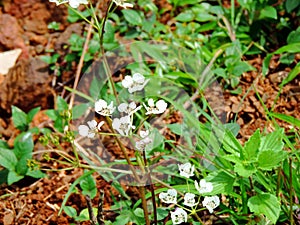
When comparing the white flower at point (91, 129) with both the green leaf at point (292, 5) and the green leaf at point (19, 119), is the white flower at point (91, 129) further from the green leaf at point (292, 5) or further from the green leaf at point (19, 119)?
the green leaf at point (292, 5)

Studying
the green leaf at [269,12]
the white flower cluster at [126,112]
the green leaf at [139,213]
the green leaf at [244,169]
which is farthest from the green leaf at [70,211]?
the green leaf at [269,12]

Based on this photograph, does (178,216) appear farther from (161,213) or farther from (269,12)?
(269,12)

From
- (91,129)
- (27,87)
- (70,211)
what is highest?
(91,129)

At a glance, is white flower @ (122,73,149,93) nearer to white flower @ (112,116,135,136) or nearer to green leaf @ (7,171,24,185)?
white flower @ (112,116,135,136)

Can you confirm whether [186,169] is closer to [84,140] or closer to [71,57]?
[84,140]

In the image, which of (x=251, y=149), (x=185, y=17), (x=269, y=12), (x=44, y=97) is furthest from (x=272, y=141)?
(x=44, y=97)

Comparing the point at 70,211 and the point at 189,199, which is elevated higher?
the point at 189,199
